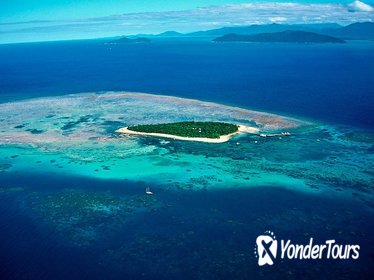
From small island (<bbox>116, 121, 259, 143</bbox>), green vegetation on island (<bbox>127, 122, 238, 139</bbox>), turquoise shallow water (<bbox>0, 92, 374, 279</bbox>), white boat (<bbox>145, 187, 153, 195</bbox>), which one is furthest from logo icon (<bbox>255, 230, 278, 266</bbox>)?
green vegetation on island (<bbox>127, 122, 238, 139</bbox>)

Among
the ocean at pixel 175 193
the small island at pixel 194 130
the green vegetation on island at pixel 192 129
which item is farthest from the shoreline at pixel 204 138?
the ocean at pixel 175 193

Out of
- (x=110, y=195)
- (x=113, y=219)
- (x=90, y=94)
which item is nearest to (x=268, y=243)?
(x=113, y=219)

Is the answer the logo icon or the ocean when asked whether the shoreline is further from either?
the logo icon

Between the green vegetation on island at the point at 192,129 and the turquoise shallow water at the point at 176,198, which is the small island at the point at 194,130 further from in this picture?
the turquoise shallow water at the point at 176,198

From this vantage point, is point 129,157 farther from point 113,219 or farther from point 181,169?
point 113,219

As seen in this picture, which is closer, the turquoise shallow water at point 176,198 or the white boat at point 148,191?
the turquoise shallow water at point 176,198

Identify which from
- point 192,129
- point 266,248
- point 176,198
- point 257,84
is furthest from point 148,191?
point 257,84

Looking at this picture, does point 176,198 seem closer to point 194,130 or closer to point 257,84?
point 194,130
